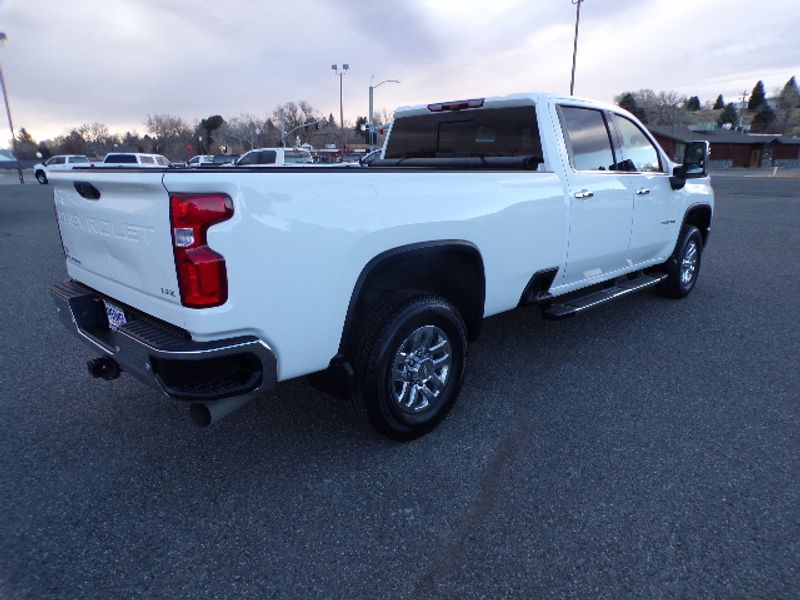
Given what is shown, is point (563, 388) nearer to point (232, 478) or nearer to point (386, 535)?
point (386, 535)

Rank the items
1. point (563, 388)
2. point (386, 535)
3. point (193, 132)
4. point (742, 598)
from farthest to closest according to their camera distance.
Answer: point (193, 132)
point (563, 388)
point (386, 535)
point (742, 598)

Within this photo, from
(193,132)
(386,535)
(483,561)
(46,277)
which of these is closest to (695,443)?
(483,561)

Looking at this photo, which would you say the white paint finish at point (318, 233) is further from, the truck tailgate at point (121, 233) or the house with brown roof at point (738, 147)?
the house with brown roof at point (738, 147)

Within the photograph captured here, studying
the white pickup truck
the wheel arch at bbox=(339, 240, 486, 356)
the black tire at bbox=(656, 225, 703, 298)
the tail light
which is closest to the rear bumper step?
the white pickup truck

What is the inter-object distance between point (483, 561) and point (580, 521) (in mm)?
545

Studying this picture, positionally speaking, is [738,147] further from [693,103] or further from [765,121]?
[693,103]

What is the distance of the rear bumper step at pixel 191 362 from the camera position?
2201 mm

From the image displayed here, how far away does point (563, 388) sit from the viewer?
3869 millimetres

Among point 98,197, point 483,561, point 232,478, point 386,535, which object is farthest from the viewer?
point 232,478

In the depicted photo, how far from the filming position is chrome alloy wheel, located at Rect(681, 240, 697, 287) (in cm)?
611

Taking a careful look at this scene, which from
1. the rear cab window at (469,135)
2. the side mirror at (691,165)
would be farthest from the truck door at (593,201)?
the side mirror at (691,165)

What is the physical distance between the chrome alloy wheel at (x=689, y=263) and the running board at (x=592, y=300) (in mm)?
982

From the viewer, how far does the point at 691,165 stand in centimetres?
526

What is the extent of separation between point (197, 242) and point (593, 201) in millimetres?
3136
